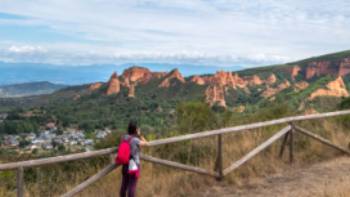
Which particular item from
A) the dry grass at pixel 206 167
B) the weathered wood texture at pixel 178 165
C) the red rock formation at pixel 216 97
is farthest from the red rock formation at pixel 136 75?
the weathered wood texture at pixel 178 165

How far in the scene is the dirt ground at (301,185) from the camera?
769cm

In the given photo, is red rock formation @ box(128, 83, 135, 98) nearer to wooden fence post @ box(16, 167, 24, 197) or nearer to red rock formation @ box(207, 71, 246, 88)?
red rock formation @ box(207, 71, 246, 88)

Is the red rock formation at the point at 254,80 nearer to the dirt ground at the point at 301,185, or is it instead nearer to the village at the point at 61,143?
the village at the point at 61,143

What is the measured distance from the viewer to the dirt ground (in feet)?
25.2

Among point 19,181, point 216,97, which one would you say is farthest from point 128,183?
point 216,97

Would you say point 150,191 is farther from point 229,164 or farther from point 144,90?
point 144,90

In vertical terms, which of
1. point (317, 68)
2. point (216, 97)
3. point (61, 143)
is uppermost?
point (317, 68)

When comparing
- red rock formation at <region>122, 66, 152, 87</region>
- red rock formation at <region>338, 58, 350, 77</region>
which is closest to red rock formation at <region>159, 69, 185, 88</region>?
red rock formation at <region>122, 66, 152, 87</region>

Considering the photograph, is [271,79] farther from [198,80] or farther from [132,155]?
[132,155]

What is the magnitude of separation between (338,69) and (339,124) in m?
84.3

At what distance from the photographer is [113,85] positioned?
98250 millimetres

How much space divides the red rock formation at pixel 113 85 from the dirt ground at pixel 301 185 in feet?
268

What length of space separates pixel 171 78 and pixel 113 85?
14.9 m

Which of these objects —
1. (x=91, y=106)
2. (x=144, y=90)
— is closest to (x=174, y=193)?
(x=91, y=106)
